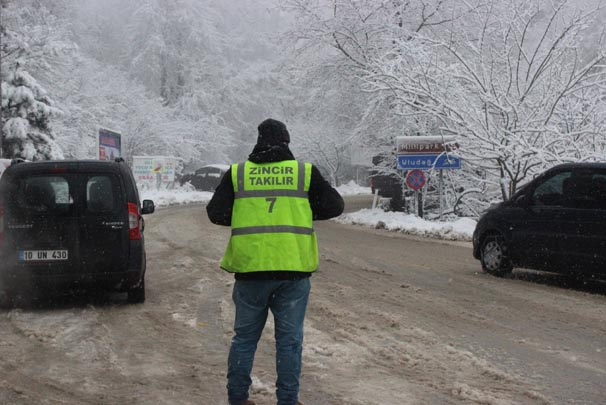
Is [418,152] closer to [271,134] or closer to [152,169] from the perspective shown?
[271,134]

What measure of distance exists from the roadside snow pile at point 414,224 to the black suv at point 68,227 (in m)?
11.8

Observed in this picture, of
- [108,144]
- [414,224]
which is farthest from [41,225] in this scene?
[108,144]

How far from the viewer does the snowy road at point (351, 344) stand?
5.18 m

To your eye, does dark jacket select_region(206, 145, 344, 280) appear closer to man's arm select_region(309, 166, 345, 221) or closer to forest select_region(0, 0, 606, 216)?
man's arm select_region(309, 166, 345, 221)

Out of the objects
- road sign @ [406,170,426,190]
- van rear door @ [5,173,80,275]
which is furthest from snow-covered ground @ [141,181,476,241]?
van rear door @ [5,173,80,275]

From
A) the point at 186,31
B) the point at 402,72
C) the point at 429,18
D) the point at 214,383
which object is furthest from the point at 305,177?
the point at 186,31

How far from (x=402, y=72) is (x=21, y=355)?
14.8 meters

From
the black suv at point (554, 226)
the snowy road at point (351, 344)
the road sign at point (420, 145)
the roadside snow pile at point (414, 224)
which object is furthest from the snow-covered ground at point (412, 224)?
the snowy road at point (351, 344)

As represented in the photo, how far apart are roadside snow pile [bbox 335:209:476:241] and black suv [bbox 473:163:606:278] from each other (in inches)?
281

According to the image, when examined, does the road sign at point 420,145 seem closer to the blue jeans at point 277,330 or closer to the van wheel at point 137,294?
the van wheel at point 137,294

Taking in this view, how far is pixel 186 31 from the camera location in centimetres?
5250

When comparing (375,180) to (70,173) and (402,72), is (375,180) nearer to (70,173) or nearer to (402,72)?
(402,72)

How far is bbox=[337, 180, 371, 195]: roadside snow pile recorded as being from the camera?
5996cm

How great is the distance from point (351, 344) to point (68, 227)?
3645mm
